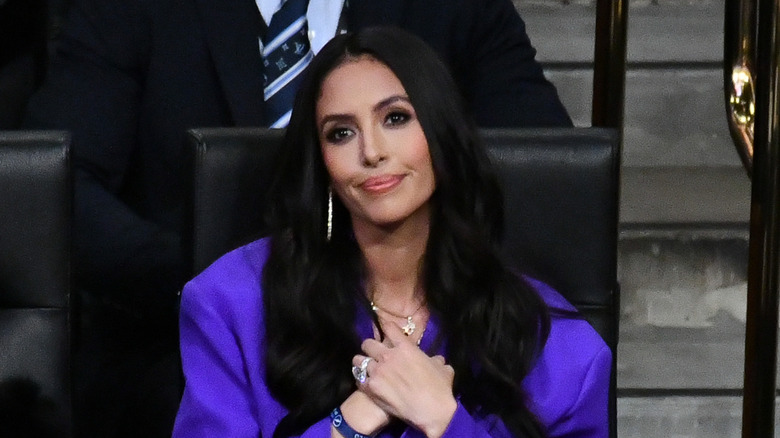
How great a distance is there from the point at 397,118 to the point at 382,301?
20cm

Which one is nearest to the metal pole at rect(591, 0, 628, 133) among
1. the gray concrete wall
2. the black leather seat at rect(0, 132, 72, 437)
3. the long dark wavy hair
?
the long dark wavy hair

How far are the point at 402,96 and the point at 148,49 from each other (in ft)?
1.90

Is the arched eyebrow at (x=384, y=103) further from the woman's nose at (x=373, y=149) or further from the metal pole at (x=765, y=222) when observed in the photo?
the metal pole at (x=765, y=222)

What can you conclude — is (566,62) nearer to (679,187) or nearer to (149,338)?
(679,187)

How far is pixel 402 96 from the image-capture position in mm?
1416

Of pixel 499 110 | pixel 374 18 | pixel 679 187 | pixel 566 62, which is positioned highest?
pixel 374 18

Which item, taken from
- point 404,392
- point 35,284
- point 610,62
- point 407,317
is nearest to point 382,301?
point 407,317

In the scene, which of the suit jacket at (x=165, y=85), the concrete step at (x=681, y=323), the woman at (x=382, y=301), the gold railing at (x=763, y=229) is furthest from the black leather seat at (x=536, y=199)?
the concrete step at (x=681, y=323)

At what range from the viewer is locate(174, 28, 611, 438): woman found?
1.41 meters

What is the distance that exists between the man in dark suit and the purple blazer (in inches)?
10.9

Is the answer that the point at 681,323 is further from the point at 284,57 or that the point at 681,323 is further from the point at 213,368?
the point at 213,368

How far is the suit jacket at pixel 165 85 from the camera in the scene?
184cm

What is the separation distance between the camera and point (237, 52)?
1.87 m

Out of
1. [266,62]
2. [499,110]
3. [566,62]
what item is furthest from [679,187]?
[266,62]
